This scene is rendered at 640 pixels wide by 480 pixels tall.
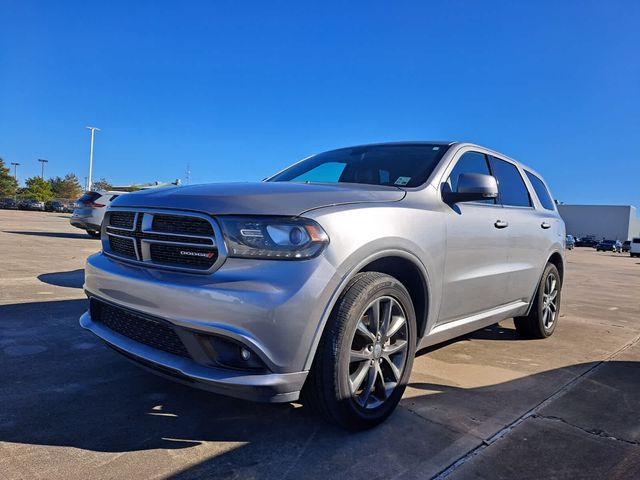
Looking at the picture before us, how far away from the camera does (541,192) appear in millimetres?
5277

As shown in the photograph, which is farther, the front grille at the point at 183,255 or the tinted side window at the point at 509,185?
the tinted side window at the point at 509,185

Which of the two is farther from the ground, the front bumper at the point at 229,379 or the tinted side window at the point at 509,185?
the tinted side window at the point at 509,185

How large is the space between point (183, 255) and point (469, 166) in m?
2.47

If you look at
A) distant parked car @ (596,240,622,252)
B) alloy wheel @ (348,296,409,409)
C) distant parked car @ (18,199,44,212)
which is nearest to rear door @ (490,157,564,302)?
alloy wheel @ (348,296,409,409)

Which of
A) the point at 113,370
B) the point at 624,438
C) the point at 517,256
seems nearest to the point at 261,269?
the point at 113,370

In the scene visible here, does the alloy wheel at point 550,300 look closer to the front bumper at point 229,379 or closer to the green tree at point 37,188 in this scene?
the front bumper at point 229,379

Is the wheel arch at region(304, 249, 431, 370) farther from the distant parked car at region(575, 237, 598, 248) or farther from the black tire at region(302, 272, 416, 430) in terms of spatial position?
the distant parked car at region(575, 237, 598, 248)

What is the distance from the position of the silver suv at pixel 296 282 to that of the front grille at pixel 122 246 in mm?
12

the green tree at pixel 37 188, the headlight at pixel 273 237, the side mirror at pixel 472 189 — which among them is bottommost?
the headlight at pixel 273 237

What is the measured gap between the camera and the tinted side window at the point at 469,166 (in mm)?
3600

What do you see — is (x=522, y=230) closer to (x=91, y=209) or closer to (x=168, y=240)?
(x=168, y=240)

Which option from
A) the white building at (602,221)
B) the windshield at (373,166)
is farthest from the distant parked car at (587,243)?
the windshield at (373,166)

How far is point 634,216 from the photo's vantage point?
312ft

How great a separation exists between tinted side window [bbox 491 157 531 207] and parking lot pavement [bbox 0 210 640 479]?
4.67ft
